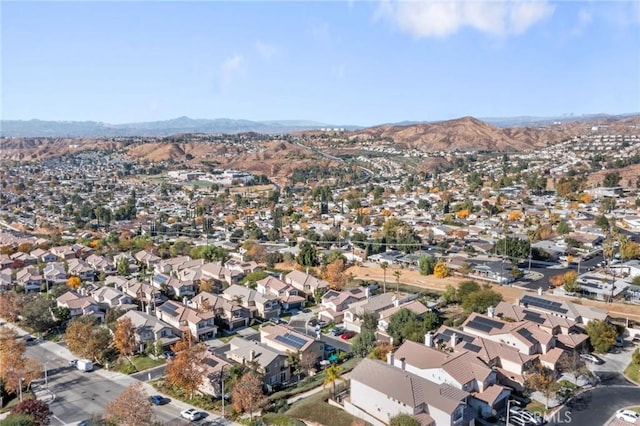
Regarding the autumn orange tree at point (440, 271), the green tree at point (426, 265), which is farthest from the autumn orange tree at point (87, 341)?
the autumn orange tree at point (440, 271)

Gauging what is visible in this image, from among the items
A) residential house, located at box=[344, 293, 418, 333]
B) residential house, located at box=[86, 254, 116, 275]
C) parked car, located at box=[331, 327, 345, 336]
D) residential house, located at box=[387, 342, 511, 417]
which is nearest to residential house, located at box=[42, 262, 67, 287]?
residential house, located at box=[86, 254, 116, 275]

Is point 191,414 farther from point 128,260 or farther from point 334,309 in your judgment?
point 128,260

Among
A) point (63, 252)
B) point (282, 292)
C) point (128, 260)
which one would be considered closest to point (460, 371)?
point (282, 292)

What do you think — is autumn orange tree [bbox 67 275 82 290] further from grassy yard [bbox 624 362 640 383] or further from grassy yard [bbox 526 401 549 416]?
grassy yard [bbox 624 362 640 383]

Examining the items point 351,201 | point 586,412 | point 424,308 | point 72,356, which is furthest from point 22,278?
point 351,201

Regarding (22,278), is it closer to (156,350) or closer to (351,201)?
(156,350)
